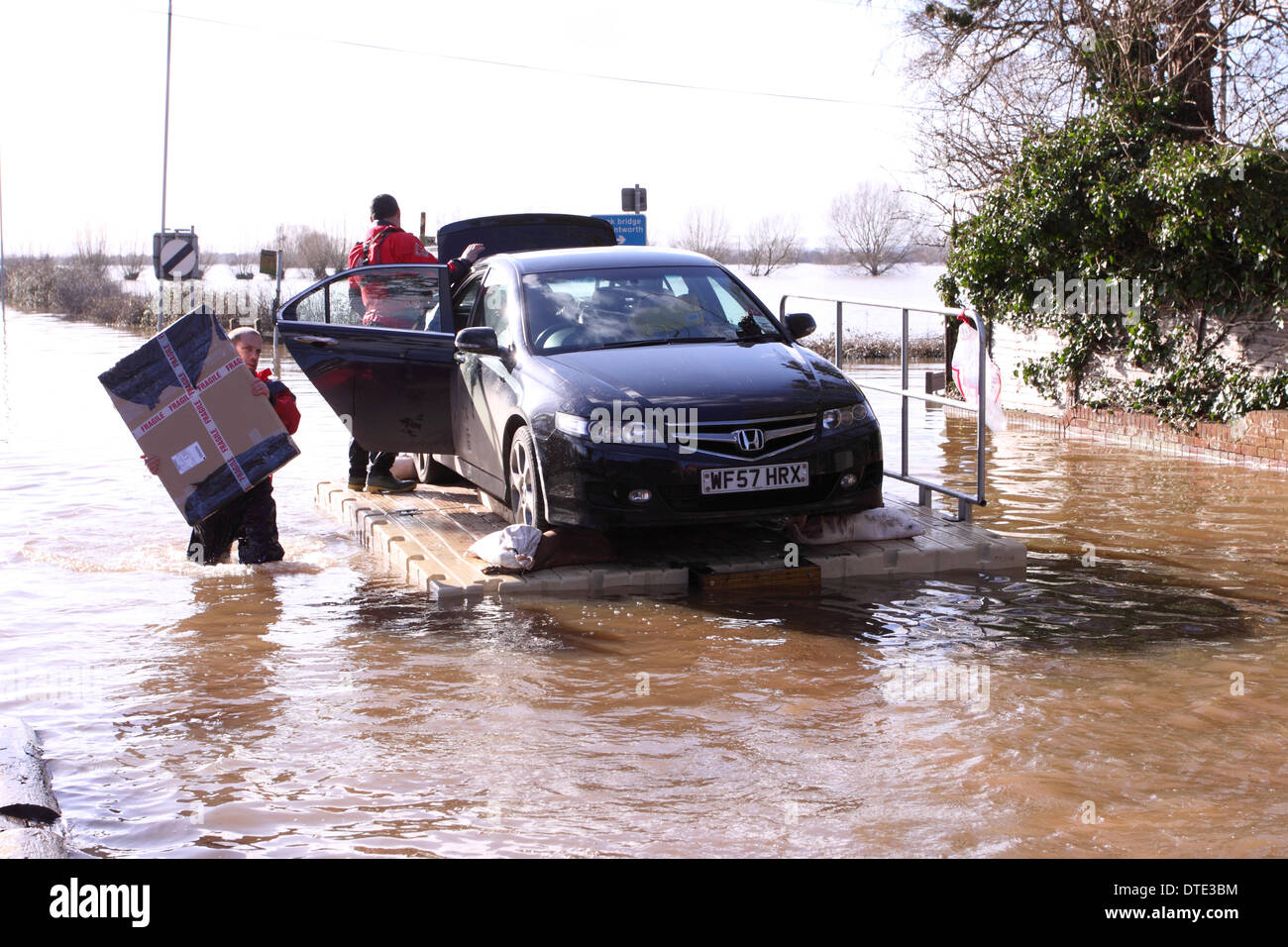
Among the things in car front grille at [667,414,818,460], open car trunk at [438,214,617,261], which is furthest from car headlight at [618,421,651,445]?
open car trunk at [438,214,617,261]

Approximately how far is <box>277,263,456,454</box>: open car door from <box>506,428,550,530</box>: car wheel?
1315 mm

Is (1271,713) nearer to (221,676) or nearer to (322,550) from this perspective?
(221,676)

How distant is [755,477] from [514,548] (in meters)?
1.41

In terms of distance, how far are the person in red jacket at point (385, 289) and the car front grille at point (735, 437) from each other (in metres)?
3.21

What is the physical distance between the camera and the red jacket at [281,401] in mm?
8266

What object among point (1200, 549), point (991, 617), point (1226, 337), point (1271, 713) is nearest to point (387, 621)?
point (991, 617)

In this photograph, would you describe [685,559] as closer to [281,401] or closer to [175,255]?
[281,401]

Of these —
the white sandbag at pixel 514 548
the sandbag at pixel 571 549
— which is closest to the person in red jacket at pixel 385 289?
the white sandbag at pixel 514 548

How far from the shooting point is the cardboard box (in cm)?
796

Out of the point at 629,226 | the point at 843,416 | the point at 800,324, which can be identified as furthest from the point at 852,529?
the point at 629,226
